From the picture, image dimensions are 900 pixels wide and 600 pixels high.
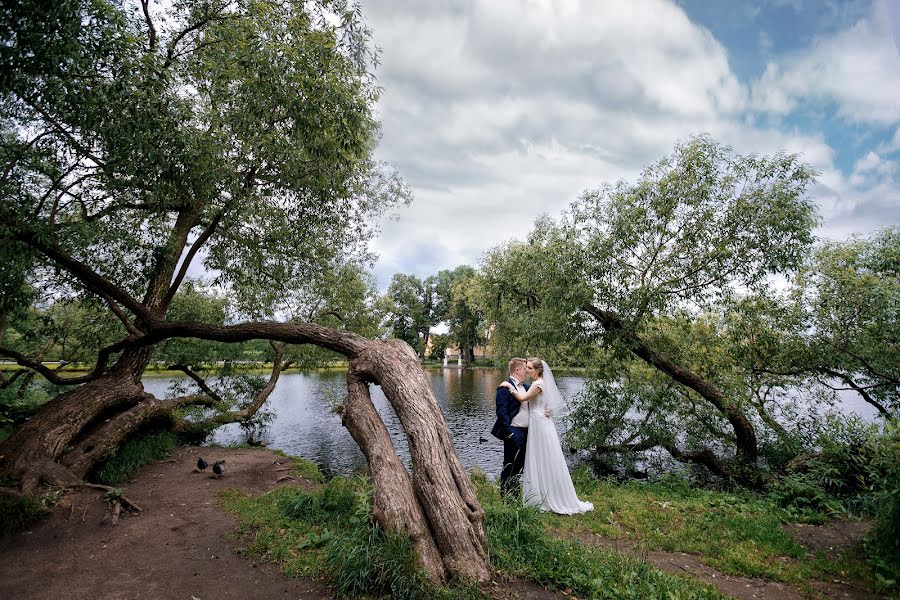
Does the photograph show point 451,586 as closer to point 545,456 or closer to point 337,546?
point 337,546

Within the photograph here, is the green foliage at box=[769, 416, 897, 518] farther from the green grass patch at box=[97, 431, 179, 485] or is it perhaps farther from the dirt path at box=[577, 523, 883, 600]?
the green grass patch at box=[97, 431, 179, 485]

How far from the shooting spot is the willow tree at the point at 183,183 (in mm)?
4461

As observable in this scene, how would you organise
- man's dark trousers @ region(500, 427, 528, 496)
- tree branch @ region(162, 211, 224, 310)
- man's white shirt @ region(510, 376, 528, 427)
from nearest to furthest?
1. man's dark trousers @ region(500, 427, 528, 496)
2. man's white shirt @ region(510, 376, 528, 427)
3. tree branch @ region(162, 211, 224, 310)

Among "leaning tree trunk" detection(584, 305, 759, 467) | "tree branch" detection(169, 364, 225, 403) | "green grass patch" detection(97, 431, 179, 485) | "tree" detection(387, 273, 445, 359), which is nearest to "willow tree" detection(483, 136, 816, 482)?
"leaning tree trunk" detection(584, 305, 759, 467)

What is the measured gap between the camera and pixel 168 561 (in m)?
4.69

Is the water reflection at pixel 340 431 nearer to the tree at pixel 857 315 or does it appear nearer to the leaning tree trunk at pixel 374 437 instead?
the leaning tree trunk at pixel 374 437

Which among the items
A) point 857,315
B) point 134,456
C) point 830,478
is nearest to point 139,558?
point 134,456

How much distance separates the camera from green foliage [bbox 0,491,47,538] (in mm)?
5168

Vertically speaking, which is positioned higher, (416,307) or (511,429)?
(416,307)

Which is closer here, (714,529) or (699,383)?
(714,529)

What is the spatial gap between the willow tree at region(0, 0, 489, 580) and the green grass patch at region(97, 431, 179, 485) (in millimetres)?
533

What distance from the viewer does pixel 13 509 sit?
5250 mm

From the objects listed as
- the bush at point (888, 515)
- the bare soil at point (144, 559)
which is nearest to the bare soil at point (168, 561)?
the bare soil at point (144, 559)

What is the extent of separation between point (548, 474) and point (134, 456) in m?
7.77
